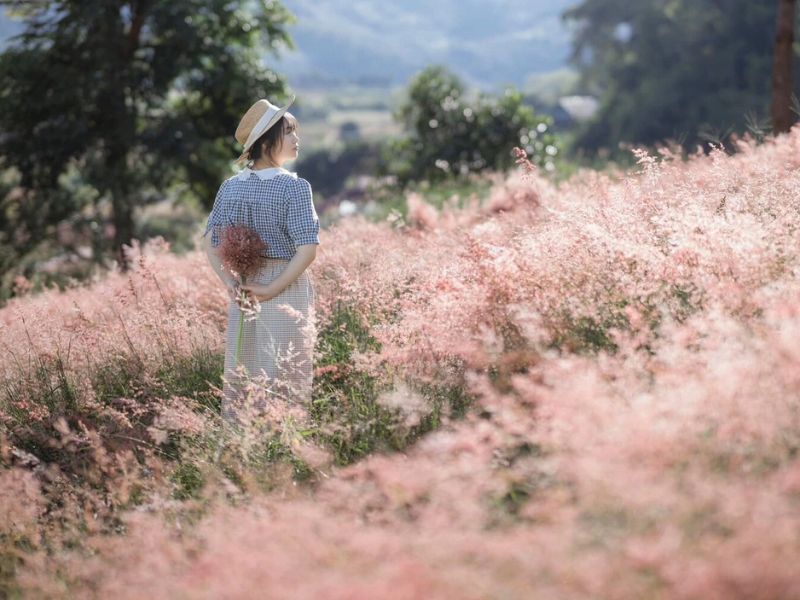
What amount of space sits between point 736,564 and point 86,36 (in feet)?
45.7

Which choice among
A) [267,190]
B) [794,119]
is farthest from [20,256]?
[794,119]

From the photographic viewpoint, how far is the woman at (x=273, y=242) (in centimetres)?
400

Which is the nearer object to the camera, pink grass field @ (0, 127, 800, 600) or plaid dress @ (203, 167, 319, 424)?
pink grass field @ (0, 127, 800, 600)

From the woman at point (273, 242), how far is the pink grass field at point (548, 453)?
43 centimetres

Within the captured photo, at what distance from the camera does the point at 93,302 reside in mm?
6691

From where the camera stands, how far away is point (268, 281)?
163 inches

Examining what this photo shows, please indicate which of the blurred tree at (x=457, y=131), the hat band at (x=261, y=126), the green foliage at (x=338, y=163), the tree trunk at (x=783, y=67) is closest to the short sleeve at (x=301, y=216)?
the hat band at (x=261, y=126)

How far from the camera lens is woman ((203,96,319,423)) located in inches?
158

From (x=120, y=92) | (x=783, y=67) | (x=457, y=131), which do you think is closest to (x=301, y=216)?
(x=783, y=67)

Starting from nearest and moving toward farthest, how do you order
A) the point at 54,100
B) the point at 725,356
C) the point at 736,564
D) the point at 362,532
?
the point at 736,564, the point at 362,532, the point at 725,356, the point at 54,100

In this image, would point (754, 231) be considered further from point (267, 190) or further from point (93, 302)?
point (93, 302)

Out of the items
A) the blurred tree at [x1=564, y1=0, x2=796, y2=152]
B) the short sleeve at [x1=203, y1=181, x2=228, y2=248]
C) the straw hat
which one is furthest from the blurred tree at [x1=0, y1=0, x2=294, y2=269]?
the blurred tree at [x1=564, y1=0, x2=796, y2=152]

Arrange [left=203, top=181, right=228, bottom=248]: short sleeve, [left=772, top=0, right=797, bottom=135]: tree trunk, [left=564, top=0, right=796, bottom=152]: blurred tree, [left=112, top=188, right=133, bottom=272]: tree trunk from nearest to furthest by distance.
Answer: [left=203, top=181, right=228, bottom=248]: short sleeve < [left=772, top=0, right=797, bottom=135]: tree trunk < [left=112, top=188, right=133, bottom=272]: tree trunk < [left=564, top=0, right=796, bottom=152]: blurred tree

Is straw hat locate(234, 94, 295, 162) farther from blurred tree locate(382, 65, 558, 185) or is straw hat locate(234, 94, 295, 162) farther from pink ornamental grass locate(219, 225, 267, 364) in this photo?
blurred tree locate(382, 65, 558, 185)
